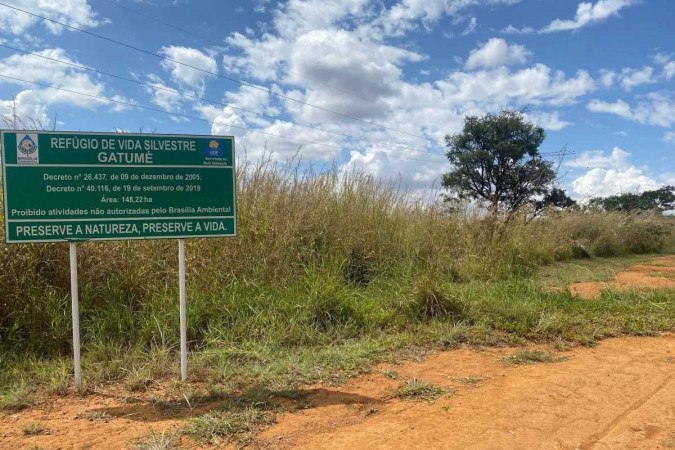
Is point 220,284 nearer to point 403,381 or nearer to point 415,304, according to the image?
point 415,304

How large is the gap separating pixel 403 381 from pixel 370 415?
740 mm

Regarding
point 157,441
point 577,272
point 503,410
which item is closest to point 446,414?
point 503,410

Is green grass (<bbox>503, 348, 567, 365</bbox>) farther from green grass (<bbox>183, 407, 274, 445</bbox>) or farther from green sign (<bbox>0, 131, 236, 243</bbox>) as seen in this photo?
green sign (<bbox>0, 131, 236, 243</bbox>)

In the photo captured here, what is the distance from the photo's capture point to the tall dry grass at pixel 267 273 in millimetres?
5004

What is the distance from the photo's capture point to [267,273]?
21.0 feet

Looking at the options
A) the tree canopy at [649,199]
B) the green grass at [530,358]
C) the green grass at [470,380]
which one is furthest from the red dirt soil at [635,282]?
the tree canopy at [649,199]

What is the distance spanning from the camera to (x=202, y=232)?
420 centimetres

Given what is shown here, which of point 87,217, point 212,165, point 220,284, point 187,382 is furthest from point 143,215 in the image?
point 220,284

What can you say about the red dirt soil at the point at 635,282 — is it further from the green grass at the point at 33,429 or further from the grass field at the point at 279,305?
the green grass at the point at 33,429

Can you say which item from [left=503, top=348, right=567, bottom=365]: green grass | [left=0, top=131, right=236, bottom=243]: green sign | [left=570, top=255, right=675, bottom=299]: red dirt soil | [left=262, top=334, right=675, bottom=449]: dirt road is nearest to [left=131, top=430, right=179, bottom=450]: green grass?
[left=262, top=334, right=675, bottom=449]: dirt road

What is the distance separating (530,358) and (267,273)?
10.8 ft

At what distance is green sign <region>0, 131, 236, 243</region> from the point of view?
375 cm

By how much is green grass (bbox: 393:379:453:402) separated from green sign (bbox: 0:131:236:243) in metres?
1.96

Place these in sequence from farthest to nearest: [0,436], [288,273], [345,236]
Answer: [345,236] < [288,273] < [0,436]
